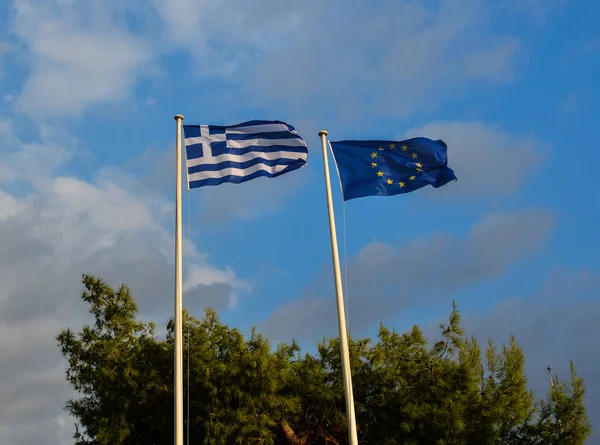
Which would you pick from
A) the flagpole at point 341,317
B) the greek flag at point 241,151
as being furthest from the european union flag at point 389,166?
the greek flag at point 241,151

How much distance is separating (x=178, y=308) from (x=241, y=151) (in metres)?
5.17

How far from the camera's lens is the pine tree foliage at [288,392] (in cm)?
2453

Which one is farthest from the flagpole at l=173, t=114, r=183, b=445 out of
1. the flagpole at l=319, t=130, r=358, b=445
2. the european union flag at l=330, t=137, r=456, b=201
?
the european union flag at l=330, t=137, r=456, b=201

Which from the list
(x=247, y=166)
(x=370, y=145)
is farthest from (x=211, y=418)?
(x=370, y=145)

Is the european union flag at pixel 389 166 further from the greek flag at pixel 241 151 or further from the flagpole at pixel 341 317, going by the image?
the greek flag at pixel 241 151

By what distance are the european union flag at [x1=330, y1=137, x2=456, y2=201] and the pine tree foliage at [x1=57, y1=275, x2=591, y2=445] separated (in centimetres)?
613

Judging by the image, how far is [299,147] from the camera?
2269 centimetres

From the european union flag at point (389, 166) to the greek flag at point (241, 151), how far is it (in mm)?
1374

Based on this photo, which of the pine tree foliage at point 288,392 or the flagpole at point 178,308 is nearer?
the flagpole at point 178,308

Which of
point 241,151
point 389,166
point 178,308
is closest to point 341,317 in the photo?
point 178,308

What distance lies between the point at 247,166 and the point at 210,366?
23.7 ft

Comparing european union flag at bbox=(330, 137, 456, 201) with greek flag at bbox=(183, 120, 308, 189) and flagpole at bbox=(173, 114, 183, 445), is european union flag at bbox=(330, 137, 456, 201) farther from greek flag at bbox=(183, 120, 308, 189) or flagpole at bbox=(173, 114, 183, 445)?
flagpole at bbox=(173, 114, 183, 445)

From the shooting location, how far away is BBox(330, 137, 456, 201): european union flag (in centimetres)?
2239

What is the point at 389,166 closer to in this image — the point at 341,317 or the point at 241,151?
the point at 241,151
